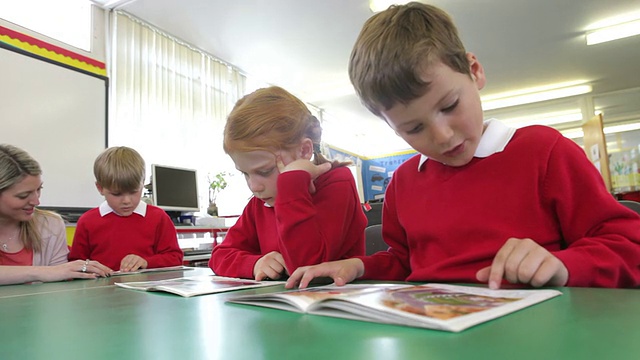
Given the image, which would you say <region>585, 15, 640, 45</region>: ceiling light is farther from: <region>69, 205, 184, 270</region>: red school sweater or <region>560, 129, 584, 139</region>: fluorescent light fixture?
<region>69, 205, 184, 270</region>: red school sweater

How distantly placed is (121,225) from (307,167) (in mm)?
1255

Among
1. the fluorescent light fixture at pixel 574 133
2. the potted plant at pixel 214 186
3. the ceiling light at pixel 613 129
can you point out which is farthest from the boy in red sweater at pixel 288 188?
the fluorescent light fixture at pixel 574 133

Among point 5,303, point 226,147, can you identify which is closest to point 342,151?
point 226,147

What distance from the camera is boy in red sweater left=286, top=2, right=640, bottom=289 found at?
2.55 ft

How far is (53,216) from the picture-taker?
6.19 feet

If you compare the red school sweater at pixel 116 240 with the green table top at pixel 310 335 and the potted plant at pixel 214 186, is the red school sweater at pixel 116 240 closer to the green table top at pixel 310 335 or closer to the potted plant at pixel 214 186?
the green table top at pixel 310 335

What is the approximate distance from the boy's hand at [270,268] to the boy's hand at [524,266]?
0.53 metres

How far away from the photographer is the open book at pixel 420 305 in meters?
0.40

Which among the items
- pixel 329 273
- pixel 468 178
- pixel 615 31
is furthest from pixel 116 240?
pixel 615 31

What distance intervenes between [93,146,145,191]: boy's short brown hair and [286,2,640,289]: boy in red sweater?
4.26 ft

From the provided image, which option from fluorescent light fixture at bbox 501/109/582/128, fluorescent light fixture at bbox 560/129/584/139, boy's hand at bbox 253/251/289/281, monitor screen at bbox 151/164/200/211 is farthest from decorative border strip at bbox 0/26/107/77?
fluorescent light fixture at bbox 560/129/584/139

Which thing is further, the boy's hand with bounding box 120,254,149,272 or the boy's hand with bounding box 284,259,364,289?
the boy's hand with bounding box 120,254,149,272

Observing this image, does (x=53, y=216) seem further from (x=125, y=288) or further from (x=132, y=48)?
(x=132, y=48)

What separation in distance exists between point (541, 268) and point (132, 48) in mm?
3810
